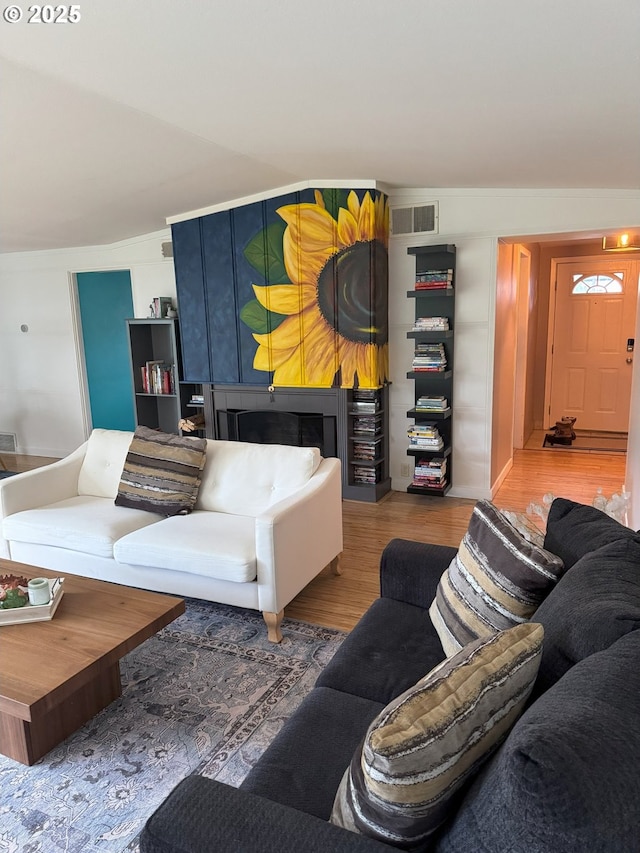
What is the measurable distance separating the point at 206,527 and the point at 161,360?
3451 millimetres

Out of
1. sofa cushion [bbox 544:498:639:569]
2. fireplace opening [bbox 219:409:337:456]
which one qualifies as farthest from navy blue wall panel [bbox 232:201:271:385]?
sofa cushion [bbox 544:498:639:569]

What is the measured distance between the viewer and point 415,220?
4719 mm

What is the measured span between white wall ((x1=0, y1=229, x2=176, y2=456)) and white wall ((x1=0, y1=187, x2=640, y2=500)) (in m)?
0.01

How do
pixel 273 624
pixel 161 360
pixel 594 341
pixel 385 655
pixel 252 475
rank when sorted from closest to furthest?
pixel 385 655 → pixel 273 624 → pixel 252 475 → pixel 161 360 → pixel 594 341

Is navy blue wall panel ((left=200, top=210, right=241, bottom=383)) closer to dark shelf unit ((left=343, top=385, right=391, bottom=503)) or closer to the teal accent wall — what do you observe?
dark shelf unit ((left=343, top=385, right=391, bottom=503))

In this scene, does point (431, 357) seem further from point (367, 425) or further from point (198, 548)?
point (198, 548)

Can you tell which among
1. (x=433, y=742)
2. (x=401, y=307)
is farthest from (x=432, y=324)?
(x=433, y=742)

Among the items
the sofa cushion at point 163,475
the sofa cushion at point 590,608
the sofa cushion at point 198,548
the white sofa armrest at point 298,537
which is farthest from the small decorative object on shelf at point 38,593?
the sofa cushion at point 590,608

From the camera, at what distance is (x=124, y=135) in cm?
324

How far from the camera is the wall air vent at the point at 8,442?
6.99m

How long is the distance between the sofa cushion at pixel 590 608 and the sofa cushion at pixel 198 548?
148cm

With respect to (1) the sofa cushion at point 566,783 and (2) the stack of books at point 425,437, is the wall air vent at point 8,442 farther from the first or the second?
(1) the sofa cushion at point 566,783

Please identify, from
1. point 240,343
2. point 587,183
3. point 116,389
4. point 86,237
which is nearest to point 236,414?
point 240,343

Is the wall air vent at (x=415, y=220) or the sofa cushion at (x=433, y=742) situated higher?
the wall air vent at (x=415, y=220)
